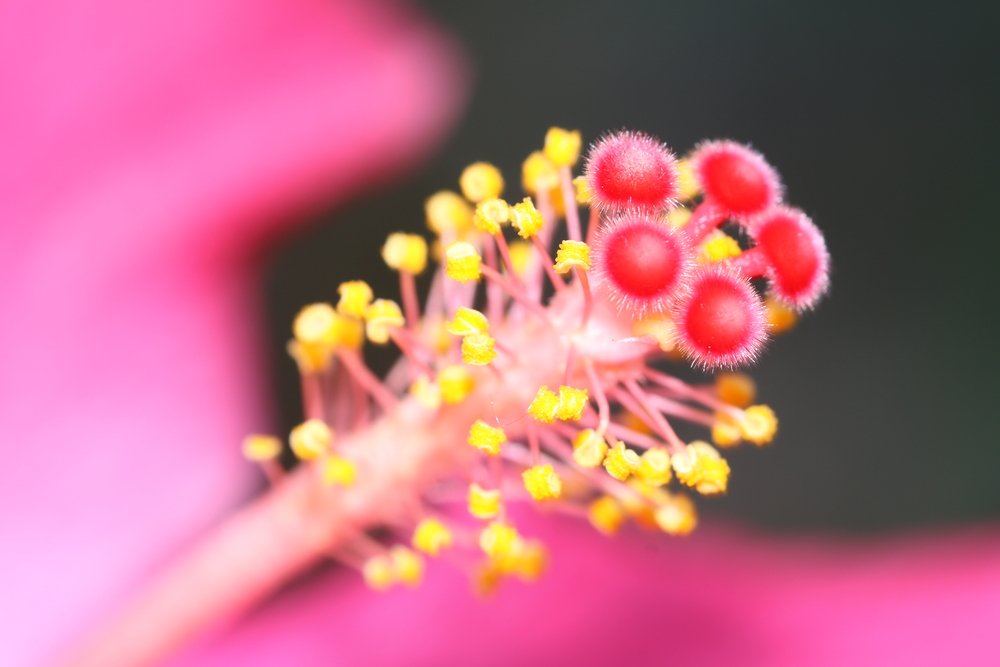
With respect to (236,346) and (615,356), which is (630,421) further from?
(236,346)

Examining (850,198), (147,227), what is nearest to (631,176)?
(850,198)

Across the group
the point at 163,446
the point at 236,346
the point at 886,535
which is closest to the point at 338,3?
the point at 236,346

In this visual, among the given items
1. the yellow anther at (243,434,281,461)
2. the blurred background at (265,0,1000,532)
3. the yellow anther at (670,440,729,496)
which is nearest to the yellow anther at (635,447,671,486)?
the yellow anther at (670,440,729,496)

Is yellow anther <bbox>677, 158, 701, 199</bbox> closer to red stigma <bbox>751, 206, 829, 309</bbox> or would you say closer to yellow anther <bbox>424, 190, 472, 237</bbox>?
red stigma <bbox>751, 206, 829, 309</bbox>

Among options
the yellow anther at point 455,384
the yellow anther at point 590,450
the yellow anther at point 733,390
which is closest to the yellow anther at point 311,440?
the yellow anther at point 455,384

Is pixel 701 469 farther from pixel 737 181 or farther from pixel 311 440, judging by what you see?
pixel 311 440

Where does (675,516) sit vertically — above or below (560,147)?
below
